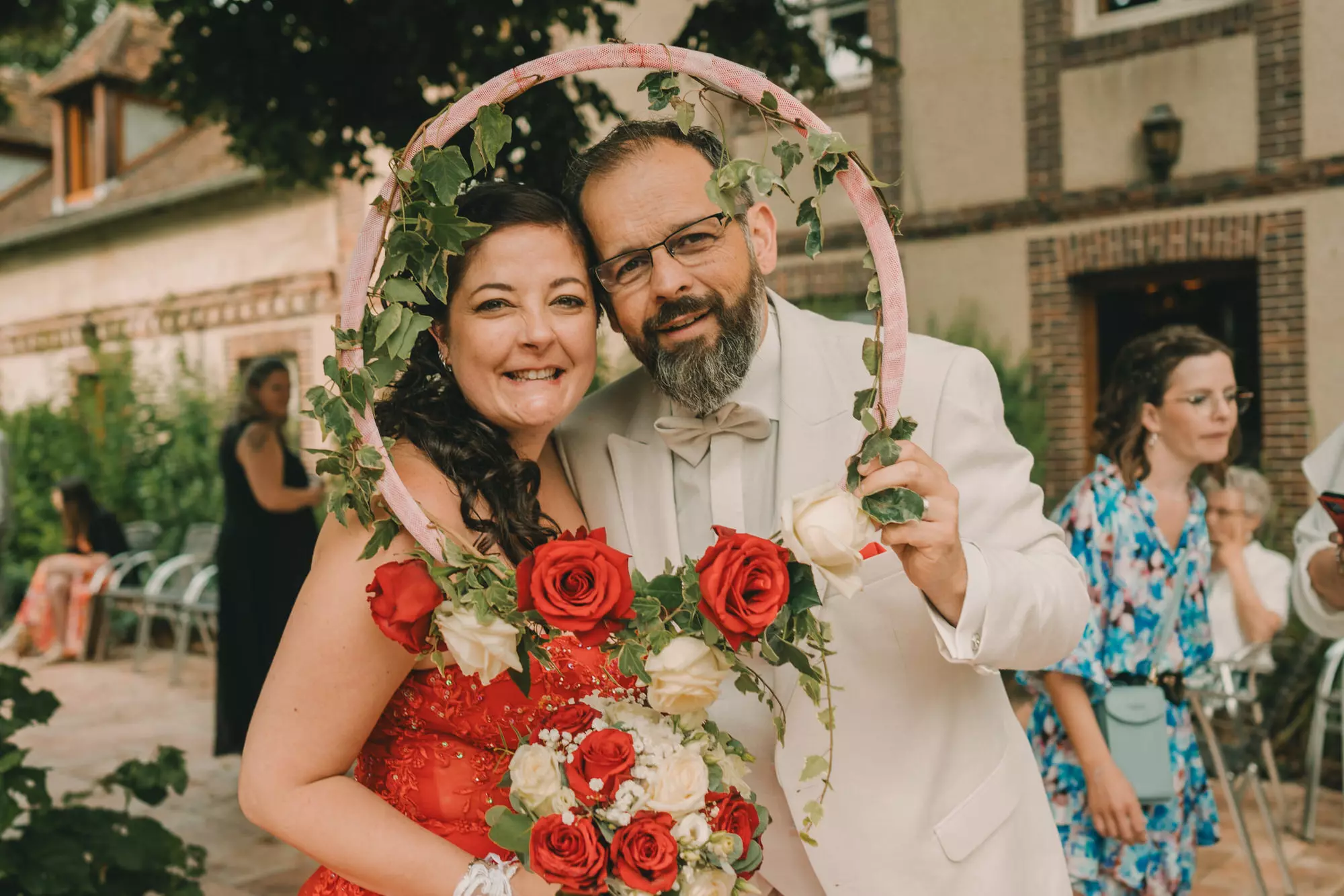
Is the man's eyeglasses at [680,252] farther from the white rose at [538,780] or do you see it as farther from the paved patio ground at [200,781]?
the paved patio ground at [200,781]

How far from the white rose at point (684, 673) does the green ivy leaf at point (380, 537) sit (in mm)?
449

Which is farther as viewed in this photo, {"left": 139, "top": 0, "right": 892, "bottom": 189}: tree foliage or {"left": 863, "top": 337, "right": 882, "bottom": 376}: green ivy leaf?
{"left": 139, "top": 0, "right": 892, "bottom": 189}: tree foliage

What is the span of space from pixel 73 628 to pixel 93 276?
6.91 meters

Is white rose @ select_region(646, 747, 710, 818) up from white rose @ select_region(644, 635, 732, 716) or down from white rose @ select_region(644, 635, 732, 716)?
down

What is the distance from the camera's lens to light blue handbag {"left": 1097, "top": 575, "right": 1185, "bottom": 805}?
2.91 meters

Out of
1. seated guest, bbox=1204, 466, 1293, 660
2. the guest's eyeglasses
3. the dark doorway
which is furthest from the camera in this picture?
the dark doorway

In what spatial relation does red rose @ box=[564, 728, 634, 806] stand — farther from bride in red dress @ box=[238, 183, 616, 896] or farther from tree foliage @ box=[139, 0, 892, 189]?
tree foliage @ box=[139, 0, 892, 189]

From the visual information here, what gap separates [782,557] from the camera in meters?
1.56

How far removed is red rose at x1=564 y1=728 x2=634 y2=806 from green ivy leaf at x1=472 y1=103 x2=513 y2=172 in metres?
0.83

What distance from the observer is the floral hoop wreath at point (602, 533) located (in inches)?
60.3

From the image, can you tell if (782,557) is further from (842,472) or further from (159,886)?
(159,886)

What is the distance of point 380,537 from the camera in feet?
5.74

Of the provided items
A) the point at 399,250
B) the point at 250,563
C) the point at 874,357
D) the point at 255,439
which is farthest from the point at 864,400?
the point at 250,563

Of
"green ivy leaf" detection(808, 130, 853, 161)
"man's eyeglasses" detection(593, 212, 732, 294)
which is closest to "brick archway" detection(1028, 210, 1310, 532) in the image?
"man's eyeglasses" detection(593, 212, 732, 294)
